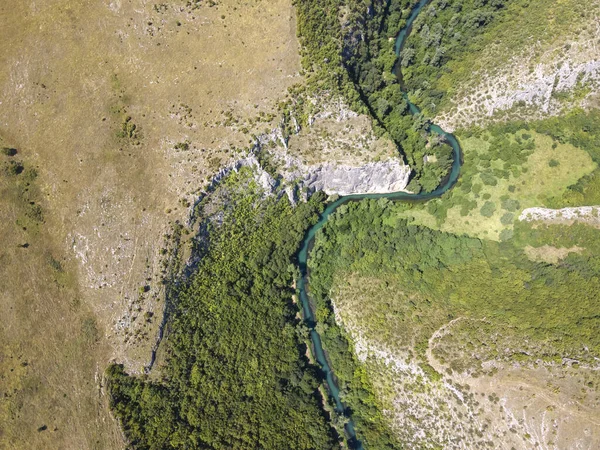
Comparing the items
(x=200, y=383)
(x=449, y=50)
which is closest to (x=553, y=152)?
(x=449, y=50)

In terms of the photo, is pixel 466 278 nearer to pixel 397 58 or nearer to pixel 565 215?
pixel 565 215

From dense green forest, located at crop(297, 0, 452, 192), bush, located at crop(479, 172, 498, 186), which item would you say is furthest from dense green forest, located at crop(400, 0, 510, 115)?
bush, located at crop(479, 172, 498, 186)

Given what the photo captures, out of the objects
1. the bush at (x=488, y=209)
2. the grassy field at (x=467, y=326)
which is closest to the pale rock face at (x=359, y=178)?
the grassy field at (x=467, y=326)

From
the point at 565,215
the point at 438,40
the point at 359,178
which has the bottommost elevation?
the point at 565,215

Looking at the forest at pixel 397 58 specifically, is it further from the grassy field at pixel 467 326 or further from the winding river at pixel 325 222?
the grassy field at pixel 467 326

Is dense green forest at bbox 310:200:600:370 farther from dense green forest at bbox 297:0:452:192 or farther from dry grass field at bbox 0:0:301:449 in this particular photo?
dry grass field at bbox 0:0:301:449

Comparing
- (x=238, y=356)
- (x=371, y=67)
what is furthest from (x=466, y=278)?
(x=371, y=67)
